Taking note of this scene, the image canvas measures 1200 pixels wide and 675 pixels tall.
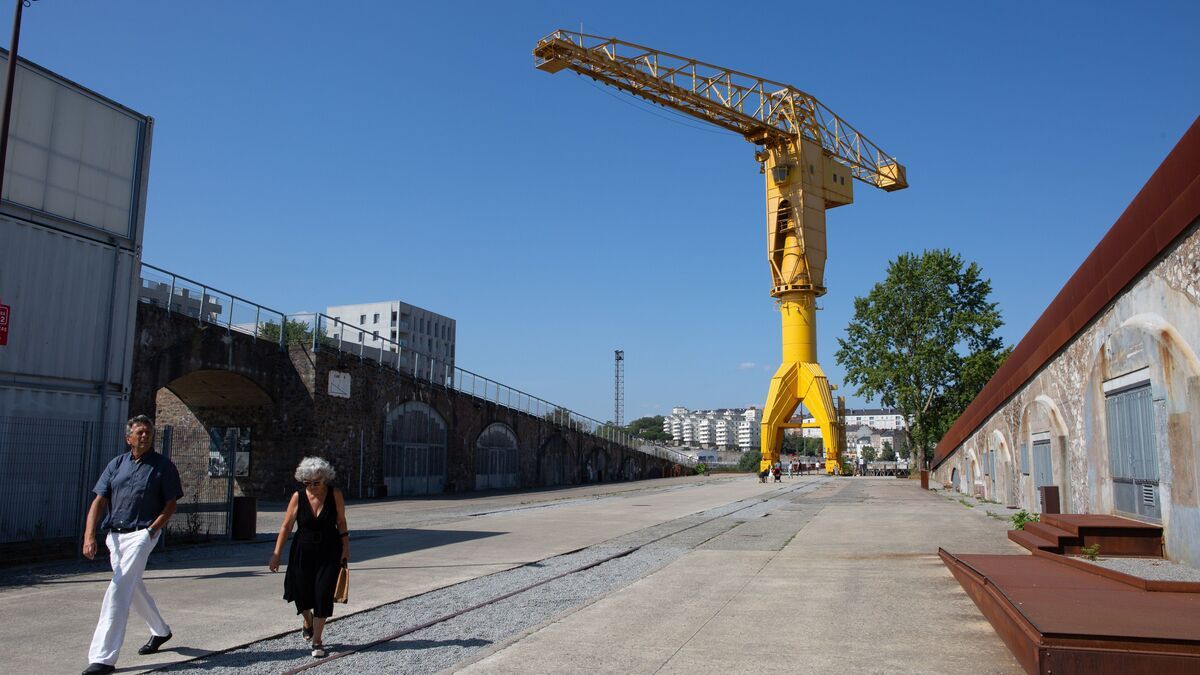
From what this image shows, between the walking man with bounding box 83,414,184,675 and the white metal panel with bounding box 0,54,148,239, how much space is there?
828 centimetres

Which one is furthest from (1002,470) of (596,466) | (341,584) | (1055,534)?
(596,466)

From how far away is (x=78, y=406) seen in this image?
13.4 m

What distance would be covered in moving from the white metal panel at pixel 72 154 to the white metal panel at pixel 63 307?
1.61 ft

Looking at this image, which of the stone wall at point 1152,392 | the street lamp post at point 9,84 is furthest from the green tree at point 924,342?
the street lamp post at point 9,84

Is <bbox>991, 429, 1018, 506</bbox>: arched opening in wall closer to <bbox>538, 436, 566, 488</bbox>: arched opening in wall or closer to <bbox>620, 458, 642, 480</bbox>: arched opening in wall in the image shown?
<bbox>538, 436, 566, 488</bbox>: arched opening in wall

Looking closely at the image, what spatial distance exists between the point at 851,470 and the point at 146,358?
200 feet

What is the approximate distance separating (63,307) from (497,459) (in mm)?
29361

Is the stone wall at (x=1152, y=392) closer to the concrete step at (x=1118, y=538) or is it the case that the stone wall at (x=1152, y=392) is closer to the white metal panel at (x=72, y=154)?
the concrete step at (x=1118, y=538)

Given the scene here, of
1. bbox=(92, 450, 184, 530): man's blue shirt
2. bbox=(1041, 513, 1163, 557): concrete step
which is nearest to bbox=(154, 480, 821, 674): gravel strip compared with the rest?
bbox=(92, 450, 184, 530): man's blue shirt

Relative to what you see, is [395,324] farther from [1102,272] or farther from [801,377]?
[1102,272]

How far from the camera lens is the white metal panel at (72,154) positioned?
1265cm

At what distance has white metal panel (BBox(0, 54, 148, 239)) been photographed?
1265 cm

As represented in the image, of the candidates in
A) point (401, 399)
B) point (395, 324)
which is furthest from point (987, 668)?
point (395, 324)

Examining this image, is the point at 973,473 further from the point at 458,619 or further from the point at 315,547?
the point at 315,547
